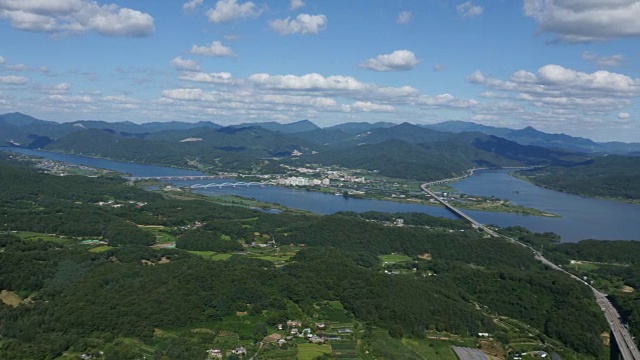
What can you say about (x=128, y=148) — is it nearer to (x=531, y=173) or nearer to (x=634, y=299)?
(x=531, y=173)

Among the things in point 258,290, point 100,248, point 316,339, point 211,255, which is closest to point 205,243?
point 211,255

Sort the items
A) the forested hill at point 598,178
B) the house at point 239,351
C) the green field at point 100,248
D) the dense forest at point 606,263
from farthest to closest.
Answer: the forested hill at point 598,178 → the green field at point 100,248 → the dense forest at point 606,263 → the house at point 239,351

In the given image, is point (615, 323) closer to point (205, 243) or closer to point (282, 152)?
point (205, 243)

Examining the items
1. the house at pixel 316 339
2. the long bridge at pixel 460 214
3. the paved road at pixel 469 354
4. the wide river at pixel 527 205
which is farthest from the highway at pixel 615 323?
the house at pixel 316 339

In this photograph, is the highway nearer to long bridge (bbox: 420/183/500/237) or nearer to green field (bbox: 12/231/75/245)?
long bridge (bbox: 420/183/500/237)

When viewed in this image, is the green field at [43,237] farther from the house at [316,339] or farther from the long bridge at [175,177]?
the long bridge at [175,177]

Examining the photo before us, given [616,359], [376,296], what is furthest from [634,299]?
[376,296]
